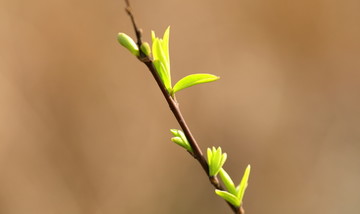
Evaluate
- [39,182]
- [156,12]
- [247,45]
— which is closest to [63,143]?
[39,182]

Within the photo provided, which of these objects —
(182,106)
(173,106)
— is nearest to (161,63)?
(173,106)

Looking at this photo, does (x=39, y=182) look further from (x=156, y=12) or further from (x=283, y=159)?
(x=283, y=159)

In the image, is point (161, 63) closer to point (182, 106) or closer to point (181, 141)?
point (181, 141)

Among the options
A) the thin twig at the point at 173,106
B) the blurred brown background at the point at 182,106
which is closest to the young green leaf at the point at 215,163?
the thin twig at the point at 173,106

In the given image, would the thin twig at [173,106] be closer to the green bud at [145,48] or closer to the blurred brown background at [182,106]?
the green bud at [145,48]

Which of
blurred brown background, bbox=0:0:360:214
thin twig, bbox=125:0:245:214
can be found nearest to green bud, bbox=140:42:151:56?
thin twig, bbox=125:0:245:214

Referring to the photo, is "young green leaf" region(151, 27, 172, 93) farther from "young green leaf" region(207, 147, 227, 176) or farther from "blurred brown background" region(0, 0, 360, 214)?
"blurred brown background" region(0, 0, 360, 214)

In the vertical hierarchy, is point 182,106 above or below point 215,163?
below

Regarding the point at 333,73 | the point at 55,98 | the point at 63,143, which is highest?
the point at 55,98
